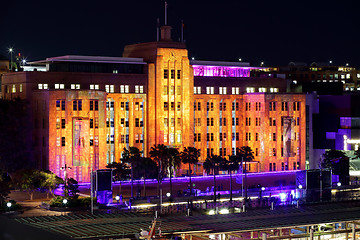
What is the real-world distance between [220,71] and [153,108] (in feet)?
70.1

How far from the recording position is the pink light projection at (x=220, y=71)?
152613 mm

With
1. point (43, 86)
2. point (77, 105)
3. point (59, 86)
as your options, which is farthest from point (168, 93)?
point (43, 86)

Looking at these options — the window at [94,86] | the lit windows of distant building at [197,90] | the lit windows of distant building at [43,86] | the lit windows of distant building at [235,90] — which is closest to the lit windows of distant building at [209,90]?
the lit windows of distant building at [197,90]

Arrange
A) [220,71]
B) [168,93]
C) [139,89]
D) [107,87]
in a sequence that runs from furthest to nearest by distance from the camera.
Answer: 1. [220,71]
2. [168,93]
3. [139,89]
4. [107,87]

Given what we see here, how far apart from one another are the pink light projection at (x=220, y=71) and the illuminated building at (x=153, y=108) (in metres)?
0.22

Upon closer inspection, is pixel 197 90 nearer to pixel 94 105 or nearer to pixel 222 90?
pixel 222 90

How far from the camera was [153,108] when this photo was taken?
141375 millimetres

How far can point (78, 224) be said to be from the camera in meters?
59.7

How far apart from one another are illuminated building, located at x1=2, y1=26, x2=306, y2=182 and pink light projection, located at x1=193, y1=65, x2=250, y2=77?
0.22 m

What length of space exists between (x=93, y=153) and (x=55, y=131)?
26.6 ft

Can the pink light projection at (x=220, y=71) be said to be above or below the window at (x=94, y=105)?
above

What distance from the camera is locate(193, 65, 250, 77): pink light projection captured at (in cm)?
15261

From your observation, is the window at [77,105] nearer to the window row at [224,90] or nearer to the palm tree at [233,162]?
the palm tree at [233,162]

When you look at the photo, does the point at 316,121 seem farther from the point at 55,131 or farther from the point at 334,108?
the point at 55,131
